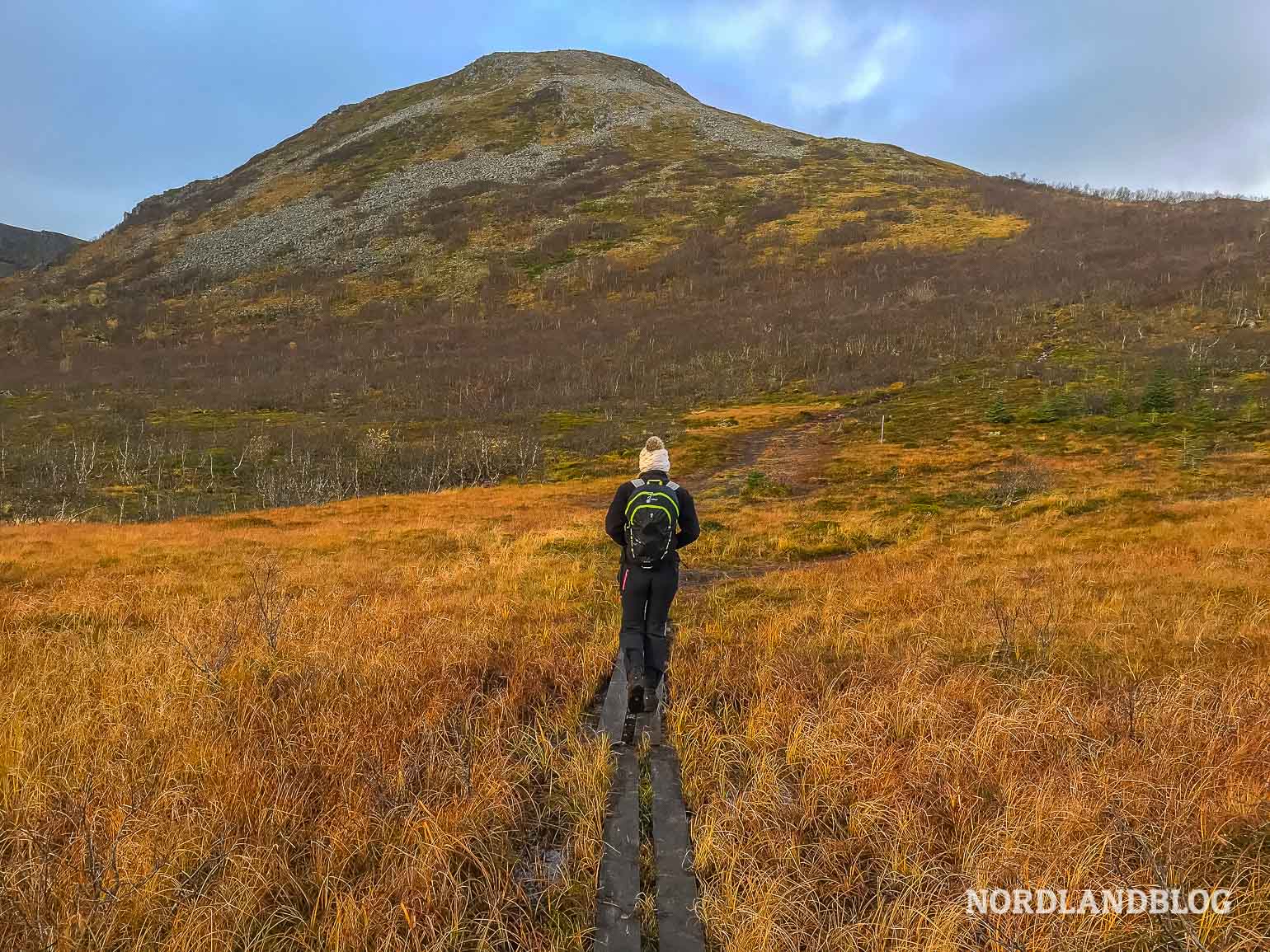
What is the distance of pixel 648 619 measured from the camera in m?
5.54

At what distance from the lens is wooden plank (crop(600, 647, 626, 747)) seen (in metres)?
4.73

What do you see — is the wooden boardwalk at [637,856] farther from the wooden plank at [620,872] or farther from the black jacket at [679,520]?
the black jacket at [679,520]

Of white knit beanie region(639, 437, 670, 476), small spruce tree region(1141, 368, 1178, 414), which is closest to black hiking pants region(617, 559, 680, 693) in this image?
white knit beanie region(639, 437, 670, 476)

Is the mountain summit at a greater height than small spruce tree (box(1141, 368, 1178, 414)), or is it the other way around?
the mountain summit

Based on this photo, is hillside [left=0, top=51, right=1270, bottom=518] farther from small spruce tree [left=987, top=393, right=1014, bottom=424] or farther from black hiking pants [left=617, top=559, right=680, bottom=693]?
black hiking pants [left=617, top=559, right=680, bottom=693]

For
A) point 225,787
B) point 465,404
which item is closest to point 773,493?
point 225,787

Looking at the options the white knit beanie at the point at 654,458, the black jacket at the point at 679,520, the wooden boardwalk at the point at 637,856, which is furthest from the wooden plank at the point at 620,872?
the white knit beanie at the point at 654,458

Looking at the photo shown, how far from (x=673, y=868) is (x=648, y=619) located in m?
2.45

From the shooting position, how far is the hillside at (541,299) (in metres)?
37.5

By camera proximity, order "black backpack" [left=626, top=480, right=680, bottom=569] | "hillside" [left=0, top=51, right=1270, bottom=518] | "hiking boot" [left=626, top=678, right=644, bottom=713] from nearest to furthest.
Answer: "hiking boot" [left=626, top=678, right=644, bottom=713], "black backpack" [left=626, top=480, right=680, bottom=569], "hillside" [left=0, top=51, right=1270, bottom=518]

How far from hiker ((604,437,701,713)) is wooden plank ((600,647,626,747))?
0.30 ft

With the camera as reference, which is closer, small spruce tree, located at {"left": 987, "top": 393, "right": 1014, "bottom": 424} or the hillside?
small spruce tree, located at {"left": 987, "top": 393, "right": 1014, "bottom": 424}

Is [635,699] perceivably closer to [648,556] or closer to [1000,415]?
[648,556]

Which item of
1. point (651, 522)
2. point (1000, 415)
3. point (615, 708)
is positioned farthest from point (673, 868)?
point (1000, 415)
